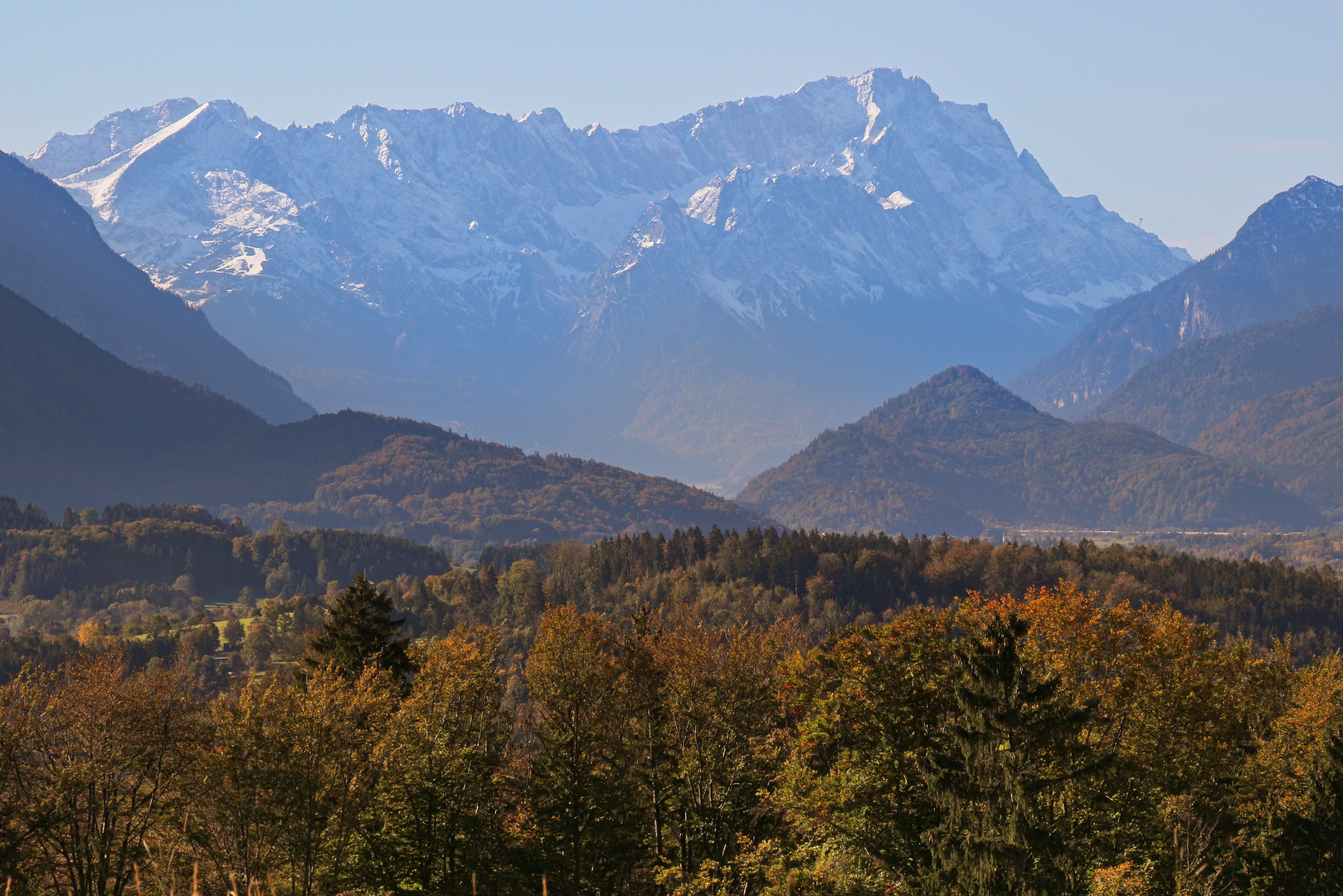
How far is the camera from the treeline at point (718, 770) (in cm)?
5794

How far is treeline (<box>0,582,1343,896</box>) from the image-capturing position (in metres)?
57.9

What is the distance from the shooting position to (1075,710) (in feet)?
181

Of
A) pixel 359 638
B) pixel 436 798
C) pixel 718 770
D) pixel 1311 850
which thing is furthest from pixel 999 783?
pixel 359 638

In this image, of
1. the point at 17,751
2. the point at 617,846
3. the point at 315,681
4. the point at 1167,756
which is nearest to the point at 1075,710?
the point at 1167,756

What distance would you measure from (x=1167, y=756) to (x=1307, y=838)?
1036cm

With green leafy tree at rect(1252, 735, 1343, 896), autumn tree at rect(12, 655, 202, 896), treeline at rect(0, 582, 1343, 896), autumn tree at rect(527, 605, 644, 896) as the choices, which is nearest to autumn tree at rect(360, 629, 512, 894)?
treeline at rect(0, 582, 1343, 896)

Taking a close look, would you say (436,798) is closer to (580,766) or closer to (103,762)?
(580,766)

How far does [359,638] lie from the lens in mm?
94062

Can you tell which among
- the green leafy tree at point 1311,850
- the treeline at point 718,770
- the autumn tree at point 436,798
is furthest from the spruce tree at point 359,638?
the green leafy tree at point 1311,850

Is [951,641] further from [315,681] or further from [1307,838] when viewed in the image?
[315,681]

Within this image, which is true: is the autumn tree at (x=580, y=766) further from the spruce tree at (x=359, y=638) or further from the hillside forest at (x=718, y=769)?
the spruce tree at (x=359, y=638)

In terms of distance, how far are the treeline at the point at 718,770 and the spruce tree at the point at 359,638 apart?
1114cm

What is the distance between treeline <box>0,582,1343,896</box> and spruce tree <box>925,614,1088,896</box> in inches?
5.4

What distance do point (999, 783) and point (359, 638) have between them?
5383cm
